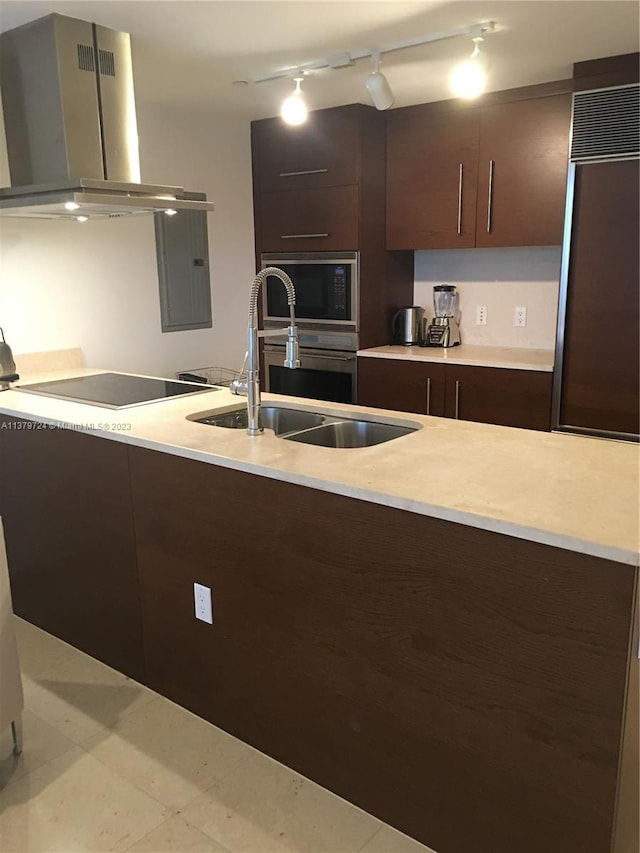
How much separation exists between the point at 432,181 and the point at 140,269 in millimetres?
1652

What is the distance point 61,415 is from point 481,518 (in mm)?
1649

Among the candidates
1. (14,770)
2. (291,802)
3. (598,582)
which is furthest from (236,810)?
(598,582)

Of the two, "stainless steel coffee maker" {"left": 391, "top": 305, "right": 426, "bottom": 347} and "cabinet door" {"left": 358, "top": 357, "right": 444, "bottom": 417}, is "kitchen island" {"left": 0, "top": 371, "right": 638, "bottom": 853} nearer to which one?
"cabinet door" {"left": 358, "top": 357, "right": 444, "bottom": 417}

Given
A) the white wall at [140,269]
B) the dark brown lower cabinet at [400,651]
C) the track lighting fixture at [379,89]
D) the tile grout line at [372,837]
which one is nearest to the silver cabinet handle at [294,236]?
the white wall at [140,269]

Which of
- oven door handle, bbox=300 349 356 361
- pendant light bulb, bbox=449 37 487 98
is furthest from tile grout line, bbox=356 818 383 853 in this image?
oven door handle, bbox=300 349 356 361

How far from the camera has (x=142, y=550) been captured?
2242 millimetres

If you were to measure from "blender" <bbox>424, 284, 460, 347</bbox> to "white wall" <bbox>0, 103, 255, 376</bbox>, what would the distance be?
3.79ft

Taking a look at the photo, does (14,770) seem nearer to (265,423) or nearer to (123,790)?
(123,790)

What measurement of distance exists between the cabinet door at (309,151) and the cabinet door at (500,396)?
127 cm

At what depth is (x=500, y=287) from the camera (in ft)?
13.2

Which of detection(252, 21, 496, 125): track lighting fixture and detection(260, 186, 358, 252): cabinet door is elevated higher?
detection(252, 21, 496, 125): track lighting fixture

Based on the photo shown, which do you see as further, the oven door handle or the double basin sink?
the oven door handle

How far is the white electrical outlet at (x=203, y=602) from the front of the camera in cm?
206

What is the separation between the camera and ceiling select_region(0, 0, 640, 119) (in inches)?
92.0
